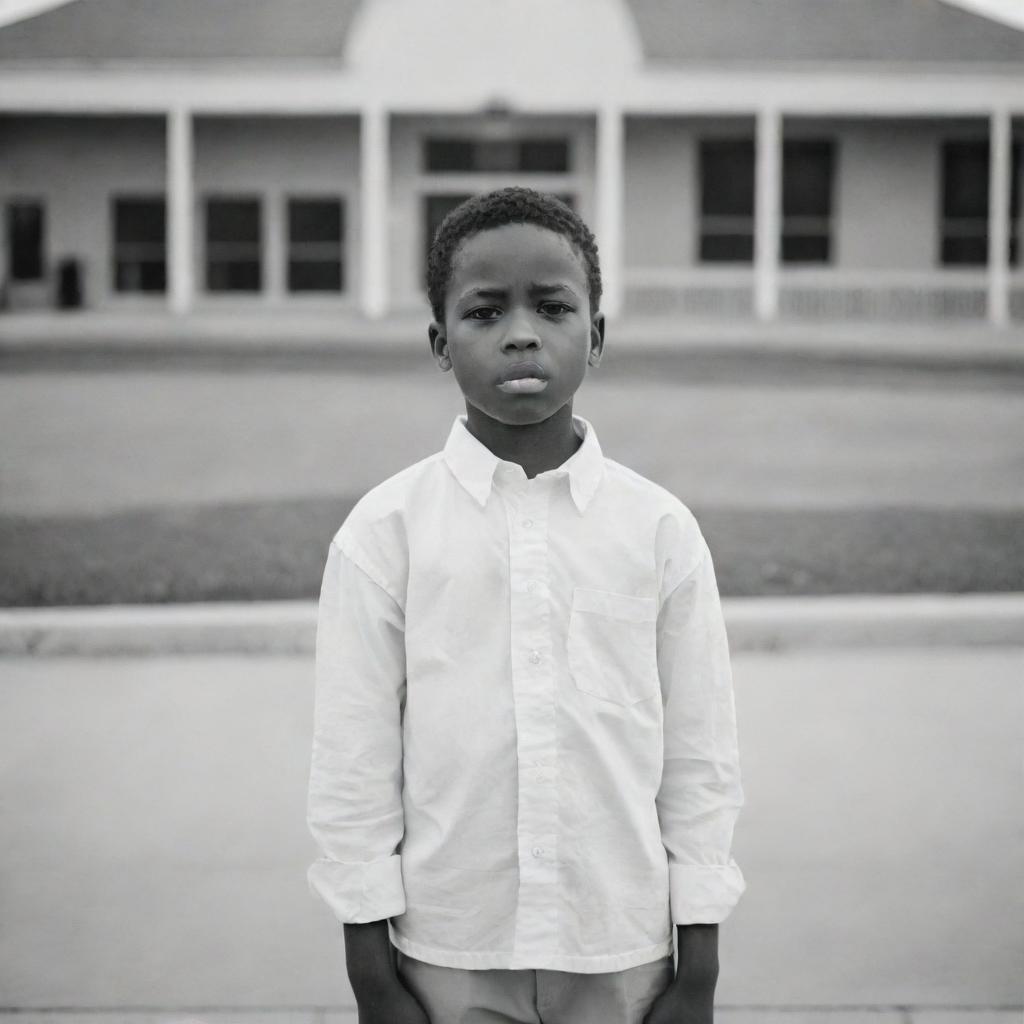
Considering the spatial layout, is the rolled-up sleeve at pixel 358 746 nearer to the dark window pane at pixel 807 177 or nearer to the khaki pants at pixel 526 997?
the khaki pants at pixel 526 997

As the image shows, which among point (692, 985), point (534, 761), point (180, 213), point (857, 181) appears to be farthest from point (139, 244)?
point (692, 985)

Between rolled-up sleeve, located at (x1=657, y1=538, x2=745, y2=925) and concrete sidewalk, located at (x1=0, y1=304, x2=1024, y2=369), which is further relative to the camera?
concrete sidewalk, located at (x1=0, y1=304, x2=1024, y2=369)

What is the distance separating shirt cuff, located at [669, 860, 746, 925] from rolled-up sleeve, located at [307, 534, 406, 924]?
395 millimetres

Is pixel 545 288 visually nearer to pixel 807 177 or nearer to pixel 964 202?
pixel 807 177

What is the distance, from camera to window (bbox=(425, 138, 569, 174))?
71.1ft

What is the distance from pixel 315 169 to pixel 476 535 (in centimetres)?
2054

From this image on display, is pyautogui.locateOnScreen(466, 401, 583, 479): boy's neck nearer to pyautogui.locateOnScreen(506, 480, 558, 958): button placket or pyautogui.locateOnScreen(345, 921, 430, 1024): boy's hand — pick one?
pyautogui.locateOnScreen(506, 480, 558, 958): button placket

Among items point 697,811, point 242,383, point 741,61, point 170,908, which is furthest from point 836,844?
point 741,61

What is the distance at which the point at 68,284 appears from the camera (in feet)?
69.4

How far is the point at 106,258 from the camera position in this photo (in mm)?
21703

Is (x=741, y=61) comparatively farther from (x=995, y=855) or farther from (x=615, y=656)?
(x=615, y=656)

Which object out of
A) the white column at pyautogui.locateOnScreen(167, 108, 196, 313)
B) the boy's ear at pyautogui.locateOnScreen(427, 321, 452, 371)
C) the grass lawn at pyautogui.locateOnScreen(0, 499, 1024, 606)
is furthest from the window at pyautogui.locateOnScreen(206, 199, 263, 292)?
the boy's ear at pyautogui.locateOnScreen(427, 321, 452, 371)

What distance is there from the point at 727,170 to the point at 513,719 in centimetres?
2095

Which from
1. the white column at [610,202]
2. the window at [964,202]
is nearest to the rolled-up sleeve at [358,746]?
the white column at [610,202]
